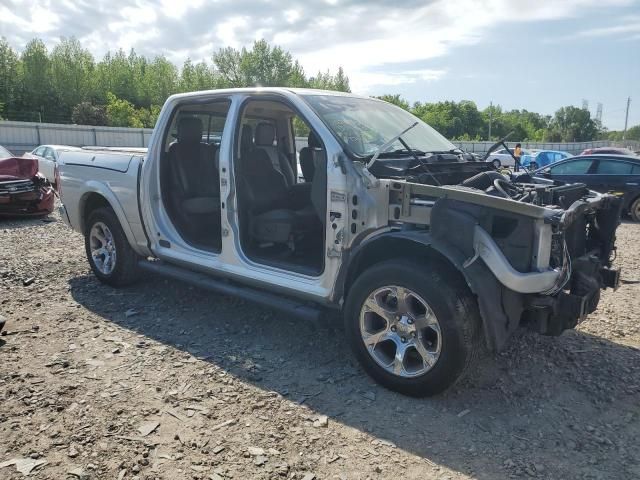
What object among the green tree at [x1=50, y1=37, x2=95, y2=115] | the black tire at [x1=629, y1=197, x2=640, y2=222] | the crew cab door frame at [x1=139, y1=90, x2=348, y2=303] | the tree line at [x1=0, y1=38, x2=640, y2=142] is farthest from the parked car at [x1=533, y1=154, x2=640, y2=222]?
the green tree at [x1=50, y1=37, x2=95, y2=115]

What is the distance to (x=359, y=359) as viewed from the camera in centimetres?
363

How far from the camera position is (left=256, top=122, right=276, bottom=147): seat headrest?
5.09 meters

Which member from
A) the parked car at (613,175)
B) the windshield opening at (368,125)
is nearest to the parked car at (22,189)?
the windshield opening at (368,125)

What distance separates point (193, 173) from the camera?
17.4 feet

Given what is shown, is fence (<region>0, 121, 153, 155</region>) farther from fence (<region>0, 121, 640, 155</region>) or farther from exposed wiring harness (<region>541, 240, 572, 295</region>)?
exposed wiring harness (<region>541, 240, 572, 295</region>)

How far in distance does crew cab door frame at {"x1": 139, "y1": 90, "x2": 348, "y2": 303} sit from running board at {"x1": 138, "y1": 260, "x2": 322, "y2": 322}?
0.25 ft

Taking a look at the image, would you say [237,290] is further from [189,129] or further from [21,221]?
[21,221]

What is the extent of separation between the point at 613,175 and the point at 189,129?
10597 mm

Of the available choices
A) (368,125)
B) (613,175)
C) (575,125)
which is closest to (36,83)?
(613,175)

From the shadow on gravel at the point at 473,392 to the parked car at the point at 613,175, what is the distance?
8.87 meters

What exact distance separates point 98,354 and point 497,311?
297 centimetres

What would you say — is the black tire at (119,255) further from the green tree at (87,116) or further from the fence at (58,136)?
the green tree at (87,116)

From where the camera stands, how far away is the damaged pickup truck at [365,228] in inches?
124

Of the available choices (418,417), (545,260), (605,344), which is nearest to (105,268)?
(418,417)
